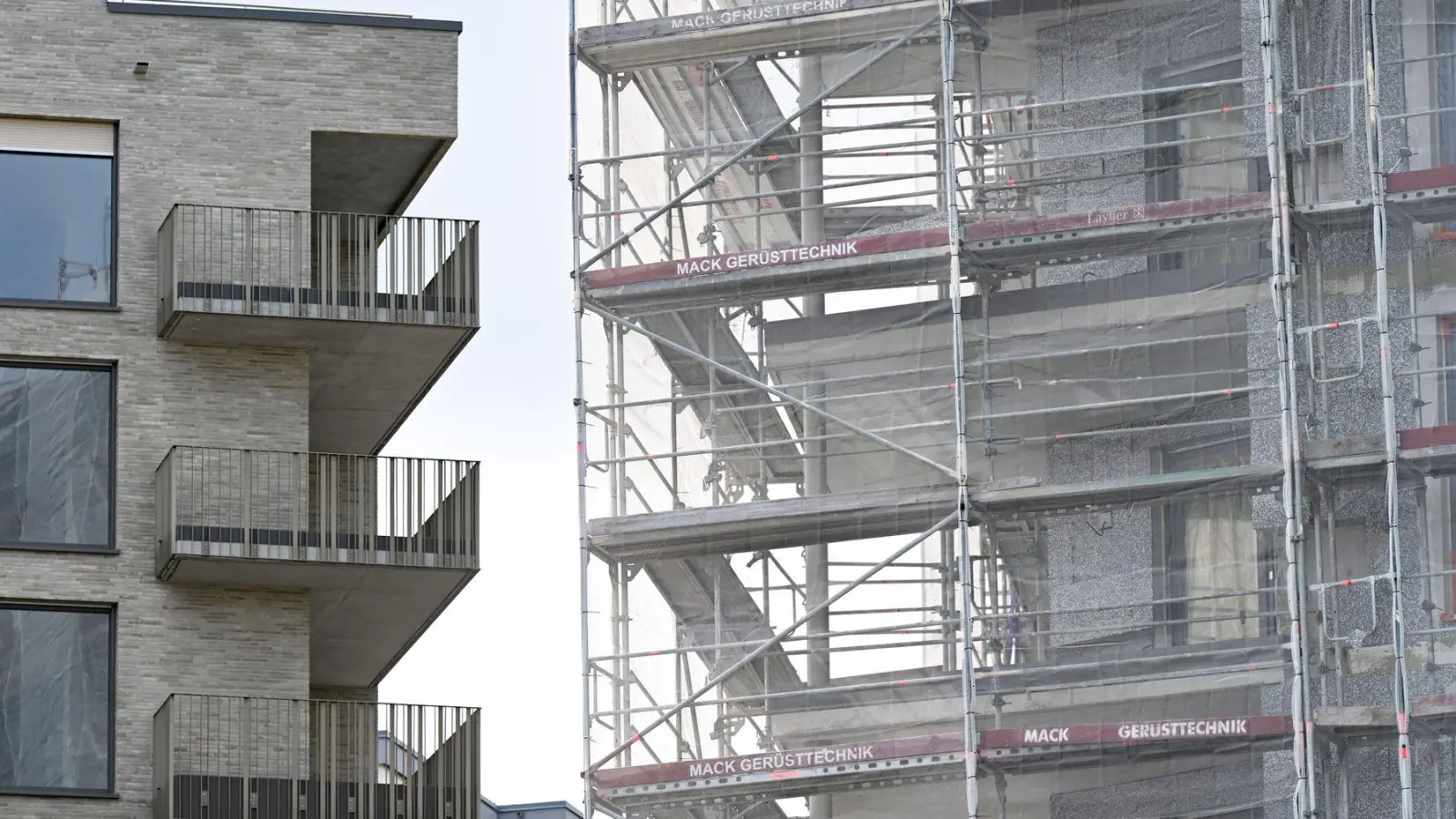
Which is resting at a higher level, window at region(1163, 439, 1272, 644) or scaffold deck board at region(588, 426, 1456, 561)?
scaffold deck board at region(588, 426, 1456, 561)

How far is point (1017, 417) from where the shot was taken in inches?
1268

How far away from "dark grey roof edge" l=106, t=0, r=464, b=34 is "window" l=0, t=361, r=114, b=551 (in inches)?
143

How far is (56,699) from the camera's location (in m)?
31.2

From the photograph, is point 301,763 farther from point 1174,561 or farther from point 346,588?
point 1174,561

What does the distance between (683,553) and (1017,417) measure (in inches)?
131

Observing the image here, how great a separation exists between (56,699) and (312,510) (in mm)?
2943

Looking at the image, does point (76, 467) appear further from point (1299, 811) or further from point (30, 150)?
point (1299, 811)

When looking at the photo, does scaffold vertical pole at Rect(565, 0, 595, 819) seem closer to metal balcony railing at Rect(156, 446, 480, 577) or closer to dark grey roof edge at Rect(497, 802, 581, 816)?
metal balcony railing at Rect(156, 446, 480, 577)

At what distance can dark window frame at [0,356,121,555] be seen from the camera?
31.5 m

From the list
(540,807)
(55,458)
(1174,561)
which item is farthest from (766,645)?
(540,807)

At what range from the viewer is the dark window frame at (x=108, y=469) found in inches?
1240

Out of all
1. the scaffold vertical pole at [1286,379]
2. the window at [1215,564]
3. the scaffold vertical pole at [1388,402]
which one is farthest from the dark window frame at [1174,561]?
the scaffold vertical pole at [1388,402]

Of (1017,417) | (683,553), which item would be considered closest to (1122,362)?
(1017,417)

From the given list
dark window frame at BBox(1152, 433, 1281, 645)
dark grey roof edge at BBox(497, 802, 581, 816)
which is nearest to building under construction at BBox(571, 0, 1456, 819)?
dark window frame at BBox(1152, 433, 1281, 645)
